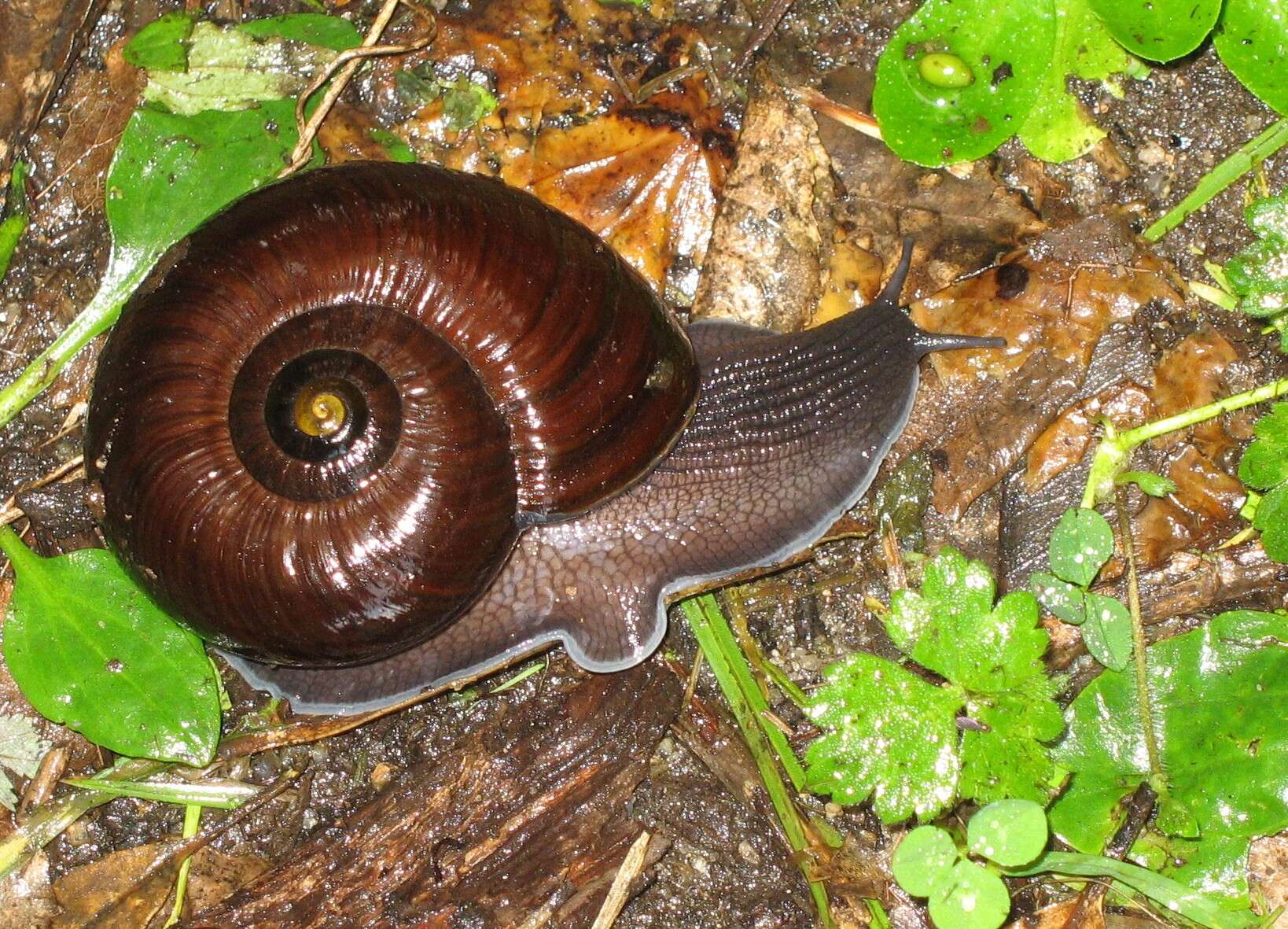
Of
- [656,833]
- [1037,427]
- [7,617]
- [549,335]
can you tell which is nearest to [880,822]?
[656,833]

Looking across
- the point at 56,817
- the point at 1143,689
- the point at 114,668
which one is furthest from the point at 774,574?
the point at 56,817

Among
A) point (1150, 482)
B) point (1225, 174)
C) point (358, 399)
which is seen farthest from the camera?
point (1225, 174)

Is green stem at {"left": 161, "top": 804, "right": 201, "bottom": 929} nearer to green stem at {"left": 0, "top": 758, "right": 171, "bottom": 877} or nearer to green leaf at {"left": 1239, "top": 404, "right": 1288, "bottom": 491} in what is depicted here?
green stem at {"left": 0, "top": 758, "right": 171, "bottom": 877}

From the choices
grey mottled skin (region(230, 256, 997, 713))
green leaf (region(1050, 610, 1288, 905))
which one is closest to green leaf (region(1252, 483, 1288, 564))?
green leaf (region(1050, 610, 1288, 905))

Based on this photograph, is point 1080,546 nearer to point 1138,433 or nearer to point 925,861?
point 1138,433

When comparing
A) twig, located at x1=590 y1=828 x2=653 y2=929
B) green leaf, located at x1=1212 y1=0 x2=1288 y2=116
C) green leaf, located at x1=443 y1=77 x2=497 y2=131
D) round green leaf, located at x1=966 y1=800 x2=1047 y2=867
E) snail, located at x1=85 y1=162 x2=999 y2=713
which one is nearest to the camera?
snail, located at x1=85 y1=162 x2=999 y2=713

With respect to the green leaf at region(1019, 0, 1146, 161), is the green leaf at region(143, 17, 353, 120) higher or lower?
higher

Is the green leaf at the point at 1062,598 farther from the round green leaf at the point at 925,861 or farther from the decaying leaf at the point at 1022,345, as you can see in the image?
the round green leaf at the point at 925,861
